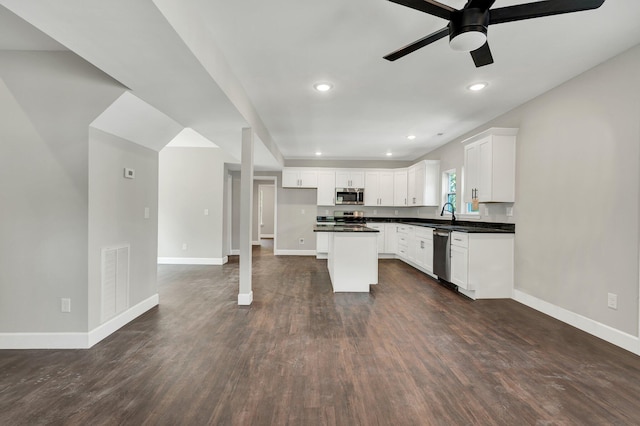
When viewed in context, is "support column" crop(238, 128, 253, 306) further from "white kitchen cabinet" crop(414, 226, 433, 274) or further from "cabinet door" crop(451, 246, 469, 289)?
"white kitchen cabinet" crop(414, 226, 433, 274)

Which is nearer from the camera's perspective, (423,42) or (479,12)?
(479,12)

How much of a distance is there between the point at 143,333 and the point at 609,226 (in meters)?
4.49

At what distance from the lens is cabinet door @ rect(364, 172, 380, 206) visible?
7.42m

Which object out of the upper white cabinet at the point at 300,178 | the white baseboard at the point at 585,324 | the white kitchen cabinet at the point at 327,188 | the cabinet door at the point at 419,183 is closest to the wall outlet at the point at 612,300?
the white baseboard at the point at 585,324

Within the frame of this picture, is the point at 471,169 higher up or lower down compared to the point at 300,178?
lower down

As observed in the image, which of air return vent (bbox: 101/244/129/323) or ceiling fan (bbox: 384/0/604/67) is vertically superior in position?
ceiling fan (bbox: 384/0/604/67)

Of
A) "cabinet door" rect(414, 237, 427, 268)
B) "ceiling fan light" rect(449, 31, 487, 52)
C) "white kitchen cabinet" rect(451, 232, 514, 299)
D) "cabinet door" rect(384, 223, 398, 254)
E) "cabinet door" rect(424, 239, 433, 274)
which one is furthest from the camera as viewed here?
"cabinet door" rect(384, 223, 398, 254)

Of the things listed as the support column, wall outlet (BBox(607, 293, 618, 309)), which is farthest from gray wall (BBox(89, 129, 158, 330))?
wall outlet (BBox(607, 293, 618, 309))

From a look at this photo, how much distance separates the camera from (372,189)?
7.43 m

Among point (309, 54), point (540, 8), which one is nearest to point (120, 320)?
point (309, 54)

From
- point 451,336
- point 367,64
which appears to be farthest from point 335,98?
point 451,336

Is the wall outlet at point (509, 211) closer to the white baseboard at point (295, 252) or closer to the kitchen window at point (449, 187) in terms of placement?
the kitchen window at point (449, 187)

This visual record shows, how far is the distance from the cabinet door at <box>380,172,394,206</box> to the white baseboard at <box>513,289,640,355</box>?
3.94 m

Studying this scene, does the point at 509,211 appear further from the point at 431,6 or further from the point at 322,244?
the point at 322,244
